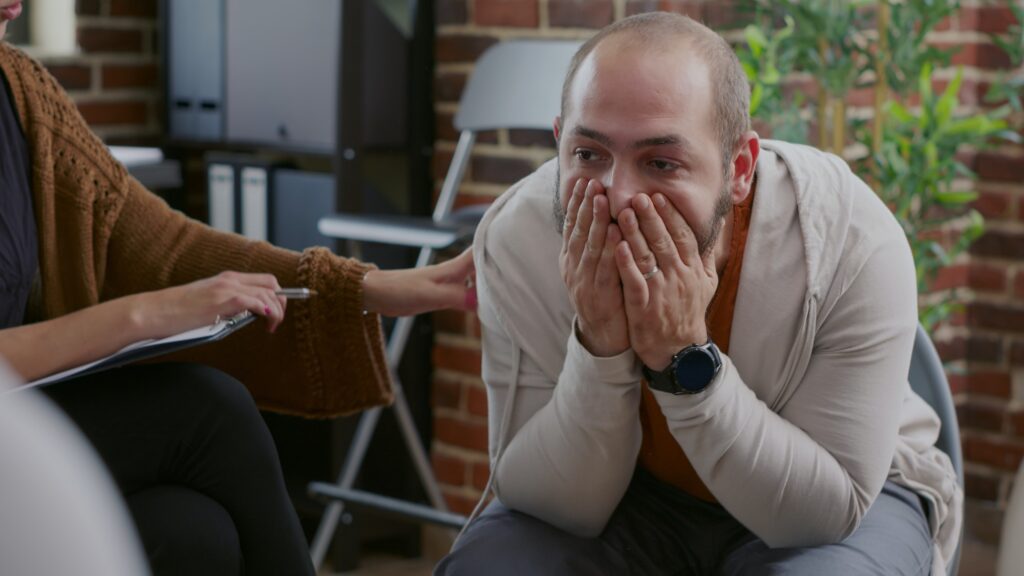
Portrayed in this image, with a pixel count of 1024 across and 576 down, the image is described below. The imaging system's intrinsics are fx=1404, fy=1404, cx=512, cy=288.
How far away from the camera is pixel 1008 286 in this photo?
309 centimetres

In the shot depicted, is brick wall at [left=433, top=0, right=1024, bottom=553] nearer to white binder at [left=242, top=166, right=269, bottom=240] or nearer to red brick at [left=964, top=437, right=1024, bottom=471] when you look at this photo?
red brick at [left=964, top=437, right=1024, bottom=471]

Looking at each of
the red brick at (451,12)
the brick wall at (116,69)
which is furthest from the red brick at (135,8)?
the red brick at (451,12)

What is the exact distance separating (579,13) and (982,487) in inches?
55.7

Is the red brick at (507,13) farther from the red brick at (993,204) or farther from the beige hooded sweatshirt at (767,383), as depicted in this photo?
the beige hooded sweatshirt at (767,383)

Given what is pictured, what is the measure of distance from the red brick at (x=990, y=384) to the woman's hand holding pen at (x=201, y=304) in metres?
1.95

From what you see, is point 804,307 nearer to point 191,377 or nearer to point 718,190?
point 718,190

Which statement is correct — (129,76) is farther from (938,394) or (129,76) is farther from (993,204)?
(938,394)

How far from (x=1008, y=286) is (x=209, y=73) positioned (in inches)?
73.7

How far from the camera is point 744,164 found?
1.53 metres

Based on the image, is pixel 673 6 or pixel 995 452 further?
pixel 995 452

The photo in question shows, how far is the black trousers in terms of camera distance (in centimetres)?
167

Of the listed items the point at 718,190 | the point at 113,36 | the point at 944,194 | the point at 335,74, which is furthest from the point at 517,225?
the point at 113,36

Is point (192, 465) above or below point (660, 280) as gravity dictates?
below

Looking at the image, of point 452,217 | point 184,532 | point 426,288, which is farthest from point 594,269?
point 452,217
